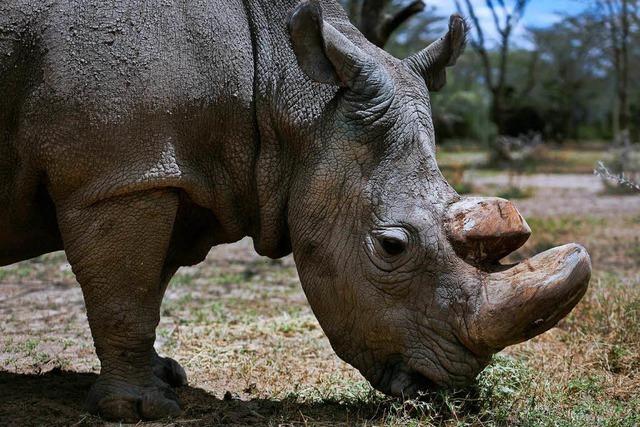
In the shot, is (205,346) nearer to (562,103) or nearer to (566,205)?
(566,205)

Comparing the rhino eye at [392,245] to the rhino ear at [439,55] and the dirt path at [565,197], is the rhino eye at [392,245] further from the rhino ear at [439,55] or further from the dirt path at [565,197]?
the dirt path at [565,197]

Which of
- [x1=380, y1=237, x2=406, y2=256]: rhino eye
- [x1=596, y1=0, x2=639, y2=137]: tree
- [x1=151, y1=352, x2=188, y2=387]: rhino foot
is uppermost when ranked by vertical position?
[x1=596, y1=0, x2=639, y2=137]: tree

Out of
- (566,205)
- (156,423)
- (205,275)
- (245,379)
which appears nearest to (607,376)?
(245,379)

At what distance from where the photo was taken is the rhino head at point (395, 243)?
3.73 m

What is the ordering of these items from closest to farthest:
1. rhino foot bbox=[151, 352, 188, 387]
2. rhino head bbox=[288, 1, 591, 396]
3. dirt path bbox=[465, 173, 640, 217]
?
rhino head bbox=[288, 1, 591, 396] → rhino foot bbox=[151, 352, 188, 387] → dirt path bbox=[465, 173, 640, 217]

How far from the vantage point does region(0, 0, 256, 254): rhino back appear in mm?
3834

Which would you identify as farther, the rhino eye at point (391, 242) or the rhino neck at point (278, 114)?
the rhino neck at point (278, 114)

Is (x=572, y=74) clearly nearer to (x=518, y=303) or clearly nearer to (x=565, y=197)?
(x=565, y=197)

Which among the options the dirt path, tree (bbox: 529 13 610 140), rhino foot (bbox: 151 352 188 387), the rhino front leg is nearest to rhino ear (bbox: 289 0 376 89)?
the rhino front leg

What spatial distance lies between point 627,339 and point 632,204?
37.2 feet

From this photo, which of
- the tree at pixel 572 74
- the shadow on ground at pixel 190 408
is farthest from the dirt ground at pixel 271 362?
the tree at pixel 572 74

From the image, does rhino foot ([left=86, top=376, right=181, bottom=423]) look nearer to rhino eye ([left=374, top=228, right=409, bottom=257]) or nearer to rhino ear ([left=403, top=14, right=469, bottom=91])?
rhino eye ([left=374, top=228, right=409, bottom=257])

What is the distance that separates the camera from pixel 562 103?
134 feet

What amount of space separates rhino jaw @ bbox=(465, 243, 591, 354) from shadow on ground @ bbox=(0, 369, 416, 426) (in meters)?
0.74
